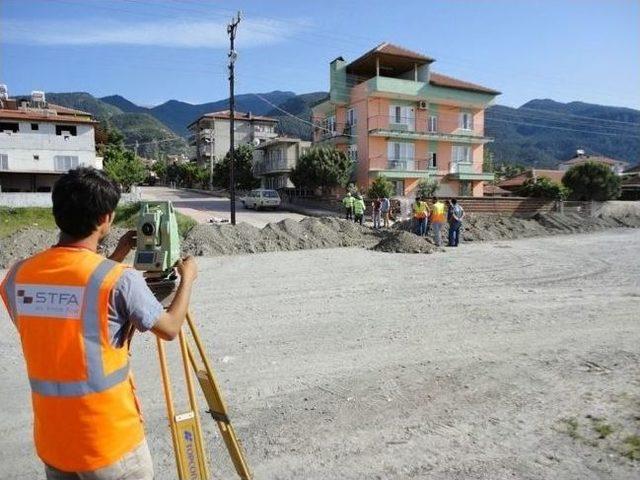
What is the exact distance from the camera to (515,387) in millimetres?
4887

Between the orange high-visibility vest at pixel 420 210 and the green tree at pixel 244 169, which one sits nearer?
the orange high-visibility vest at pixel 420 210

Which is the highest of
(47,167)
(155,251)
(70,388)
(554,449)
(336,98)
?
(336,98)

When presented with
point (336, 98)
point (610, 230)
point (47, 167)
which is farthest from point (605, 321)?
point (47, 167)

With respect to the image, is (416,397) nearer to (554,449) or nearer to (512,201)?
(554,449)

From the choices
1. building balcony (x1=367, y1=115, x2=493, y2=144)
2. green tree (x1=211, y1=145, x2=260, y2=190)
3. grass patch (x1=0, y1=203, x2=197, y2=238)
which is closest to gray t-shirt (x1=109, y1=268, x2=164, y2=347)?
grass patch (x1=0, y1=203, x2=197, y2=238)

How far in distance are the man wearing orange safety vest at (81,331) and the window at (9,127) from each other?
45823 mm

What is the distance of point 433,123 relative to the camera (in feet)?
135

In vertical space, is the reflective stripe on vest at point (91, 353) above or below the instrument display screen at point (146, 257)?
below

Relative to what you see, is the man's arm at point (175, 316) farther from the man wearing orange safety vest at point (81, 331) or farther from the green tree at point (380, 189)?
the green tree at point (380, 189)

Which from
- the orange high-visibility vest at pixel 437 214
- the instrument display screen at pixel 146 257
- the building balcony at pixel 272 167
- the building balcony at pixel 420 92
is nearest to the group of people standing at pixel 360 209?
the orange high-visibility vest at pixel 437 214

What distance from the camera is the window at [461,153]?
137 feet

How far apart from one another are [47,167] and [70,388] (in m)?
44.8

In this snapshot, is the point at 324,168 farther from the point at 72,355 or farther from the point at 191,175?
the point at 191,175

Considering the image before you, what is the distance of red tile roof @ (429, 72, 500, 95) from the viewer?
4044 centimetres
